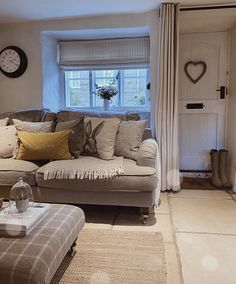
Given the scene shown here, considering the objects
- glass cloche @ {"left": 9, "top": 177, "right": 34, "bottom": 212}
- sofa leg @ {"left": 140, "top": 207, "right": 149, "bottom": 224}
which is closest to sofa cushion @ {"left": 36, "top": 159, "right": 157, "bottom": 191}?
sofa leg @ {"left": 140, "top": 207, "right": 149, "bottom": 224}

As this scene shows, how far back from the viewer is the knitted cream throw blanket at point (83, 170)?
102 inches

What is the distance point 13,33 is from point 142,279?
140 inches

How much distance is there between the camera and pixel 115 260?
2059mm

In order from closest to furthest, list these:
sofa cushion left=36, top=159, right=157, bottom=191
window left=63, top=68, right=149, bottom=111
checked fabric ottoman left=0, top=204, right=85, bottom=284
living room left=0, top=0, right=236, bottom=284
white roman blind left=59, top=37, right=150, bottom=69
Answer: checked fabric ottoman left=0, top=204, right=85, bottom=284
living room left=0, top=0, right=236, bottom=284
sofa cushion left=36, top=159, right=157, bottom=191
white roman blind left=59, top=37, right=150, bottom=69
window left=63, top=68, right=149, bottom=111

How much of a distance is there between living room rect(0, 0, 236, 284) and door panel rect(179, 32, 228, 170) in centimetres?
1

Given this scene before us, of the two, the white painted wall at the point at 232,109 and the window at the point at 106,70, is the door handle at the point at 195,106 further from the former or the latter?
the window at the point at 106,70

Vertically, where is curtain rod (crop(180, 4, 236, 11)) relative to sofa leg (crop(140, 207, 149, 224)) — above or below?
above

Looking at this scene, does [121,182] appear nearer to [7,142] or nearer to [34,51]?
[7,142]

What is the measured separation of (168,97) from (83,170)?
146cm

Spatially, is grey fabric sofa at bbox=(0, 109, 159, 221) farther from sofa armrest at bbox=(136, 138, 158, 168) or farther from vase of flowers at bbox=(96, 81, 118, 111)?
vase of flowers at bbox=(96, 81, 118, 111)

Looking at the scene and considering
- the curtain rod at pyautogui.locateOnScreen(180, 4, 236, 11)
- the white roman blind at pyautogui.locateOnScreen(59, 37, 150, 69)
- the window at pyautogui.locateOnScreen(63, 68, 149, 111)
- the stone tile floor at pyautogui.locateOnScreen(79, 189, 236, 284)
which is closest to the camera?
the stone tile floor at pyautogui.locateOnScreen(79, 189, 236, 284)

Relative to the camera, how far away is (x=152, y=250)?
2193 mm

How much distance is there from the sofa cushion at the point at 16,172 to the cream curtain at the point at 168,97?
1534 mm

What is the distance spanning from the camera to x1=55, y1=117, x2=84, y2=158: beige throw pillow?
9.93 ft
